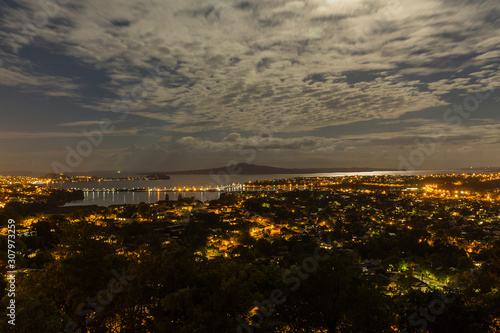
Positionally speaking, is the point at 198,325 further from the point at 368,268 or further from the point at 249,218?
the point at 249,218

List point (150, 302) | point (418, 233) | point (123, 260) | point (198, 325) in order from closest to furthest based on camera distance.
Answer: point (198, 325)
point (150, 302)
point (123, 260)
point (418, 233)

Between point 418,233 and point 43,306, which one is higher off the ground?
point 43,306

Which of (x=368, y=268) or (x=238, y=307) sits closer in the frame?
(x=238, y=307)

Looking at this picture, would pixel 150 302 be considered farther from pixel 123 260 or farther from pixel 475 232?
pixel 475 232

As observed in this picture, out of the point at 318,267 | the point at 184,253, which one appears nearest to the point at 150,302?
the point at 184,253

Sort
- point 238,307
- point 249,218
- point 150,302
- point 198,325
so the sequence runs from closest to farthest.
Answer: point 198,325, point 238,307, point 150,302, point 249,218

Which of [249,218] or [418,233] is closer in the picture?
[418,233]

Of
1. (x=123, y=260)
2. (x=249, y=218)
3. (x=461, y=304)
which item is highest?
(x=123, y=260)

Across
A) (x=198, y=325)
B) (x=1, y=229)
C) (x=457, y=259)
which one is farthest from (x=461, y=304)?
(x=1, y=229)

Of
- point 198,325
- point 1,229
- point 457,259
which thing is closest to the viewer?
point 198,325
